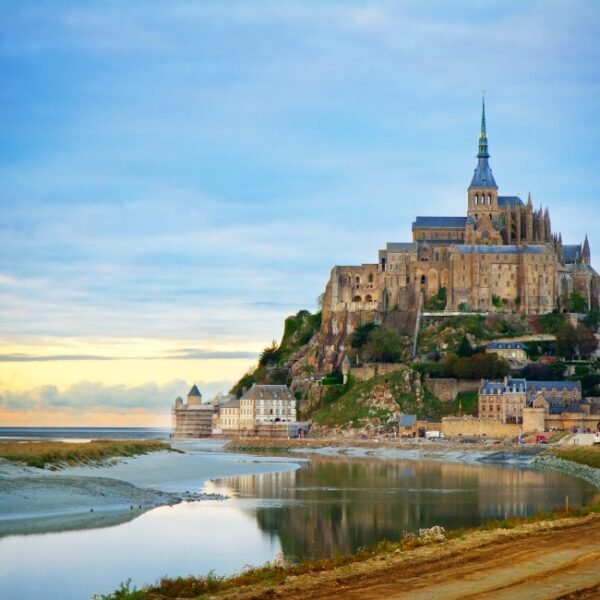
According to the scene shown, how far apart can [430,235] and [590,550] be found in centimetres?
10375

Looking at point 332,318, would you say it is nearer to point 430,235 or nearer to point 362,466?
point 430,235

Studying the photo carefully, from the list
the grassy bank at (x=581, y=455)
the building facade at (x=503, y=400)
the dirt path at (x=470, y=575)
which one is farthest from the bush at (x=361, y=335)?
the dirt path at (x=470, y=575)

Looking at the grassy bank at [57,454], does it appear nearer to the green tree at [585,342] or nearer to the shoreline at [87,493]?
the shoreline at [87,493]

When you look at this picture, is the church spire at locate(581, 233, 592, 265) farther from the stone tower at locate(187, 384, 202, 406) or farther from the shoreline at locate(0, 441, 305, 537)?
the shoreline at locate(0, 441, 305, 537)

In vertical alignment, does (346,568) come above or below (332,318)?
below

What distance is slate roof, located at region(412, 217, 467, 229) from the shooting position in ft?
417

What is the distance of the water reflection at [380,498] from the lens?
3497cm

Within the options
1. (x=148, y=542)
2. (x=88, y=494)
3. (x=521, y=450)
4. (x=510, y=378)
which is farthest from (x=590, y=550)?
(x=510, y=378)

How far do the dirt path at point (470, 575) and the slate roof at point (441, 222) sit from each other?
10172 centimetres

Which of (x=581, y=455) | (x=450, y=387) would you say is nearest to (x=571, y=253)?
(x=450, y=387)

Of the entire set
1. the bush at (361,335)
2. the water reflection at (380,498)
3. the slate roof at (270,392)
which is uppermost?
the bush at (361,335)

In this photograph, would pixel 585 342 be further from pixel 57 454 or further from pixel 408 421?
pixel 57 454

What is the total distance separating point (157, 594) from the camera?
67.3 feet

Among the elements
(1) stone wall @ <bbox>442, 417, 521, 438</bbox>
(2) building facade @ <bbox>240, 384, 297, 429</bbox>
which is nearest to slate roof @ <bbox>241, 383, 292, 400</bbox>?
(2) building facade @ <bbox>240, 384, 297, 429</bbox>
